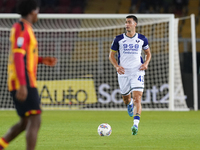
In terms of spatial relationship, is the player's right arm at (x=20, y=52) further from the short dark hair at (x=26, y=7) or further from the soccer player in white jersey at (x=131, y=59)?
the soccer player in white jersey at (x=131, y=59)

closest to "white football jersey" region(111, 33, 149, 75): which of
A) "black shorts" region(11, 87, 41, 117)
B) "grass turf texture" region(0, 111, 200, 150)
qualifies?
"grass turf texture" region(0, 111, 200, 150)

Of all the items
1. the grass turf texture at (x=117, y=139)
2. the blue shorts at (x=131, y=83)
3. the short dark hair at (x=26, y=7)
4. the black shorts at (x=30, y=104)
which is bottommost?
the grass turf texture at (x=117, y=139)

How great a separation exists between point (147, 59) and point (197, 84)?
6815mm

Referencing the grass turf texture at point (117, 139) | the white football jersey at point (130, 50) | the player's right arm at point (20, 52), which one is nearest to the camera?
the player's right arm at point (20, 52)

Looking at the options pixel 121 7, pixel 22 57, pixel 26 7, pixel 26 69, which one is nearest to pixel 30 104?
pixel 26 69

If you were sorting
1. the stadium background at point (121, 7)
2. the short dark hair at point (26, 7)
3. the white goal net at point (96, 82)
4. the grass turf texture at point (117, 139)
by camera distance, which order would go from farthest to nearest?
1. the stadium background at point (121, 7)
2. the white goal net at point (96, 82)
3. the grass turf texture at point (117, 139)
4. the short dark hair at point (26, 7)

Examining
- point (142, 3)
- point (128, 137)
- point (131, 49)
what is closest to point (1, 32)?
point (142, 3)

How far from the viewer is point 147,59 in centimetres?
769

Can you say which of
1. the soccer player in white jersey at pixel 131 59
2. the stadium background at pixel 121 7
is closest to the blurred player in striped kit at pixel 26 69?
the soccer player in white jersey at pixel 131 59

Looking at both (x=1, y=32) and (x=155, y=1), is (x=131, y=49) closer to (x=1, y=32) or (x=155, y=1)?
(x=1, y=32)

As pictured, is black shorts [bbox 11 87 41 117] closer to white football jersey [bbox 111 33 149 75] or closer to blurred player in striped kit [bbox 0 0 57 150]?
blurred player in striped kit [bbox 0 0 57 150]

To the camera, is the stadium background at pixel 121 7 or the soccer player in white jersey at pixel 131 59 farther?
the stadium background at pixel 121 7

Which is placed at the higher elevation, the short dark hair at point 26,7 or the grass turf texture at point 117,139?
the short dark hair at point 26,7

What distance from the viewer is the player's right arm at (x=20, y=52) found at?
12.7 ft
